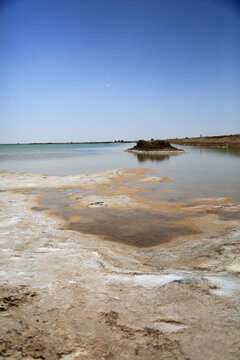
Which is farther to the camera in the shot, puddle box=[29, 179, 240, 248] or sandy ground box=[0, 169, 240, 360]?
puddle box=[29, 179, 240, 248]

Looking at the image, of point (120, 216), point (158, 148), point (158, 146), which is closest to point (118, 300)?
point (120, 216)

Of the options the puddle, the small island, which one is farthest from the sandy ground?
the small island

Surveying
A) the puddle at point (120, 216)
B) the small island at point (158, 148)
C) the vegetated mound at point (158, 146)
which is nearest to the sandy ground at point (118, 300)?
the puddle at point (120, 216)

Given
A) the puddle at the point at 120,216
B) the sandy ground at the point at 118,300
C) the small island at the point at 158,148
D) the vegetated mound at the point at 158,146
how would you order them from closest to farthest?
1. the sandy ground at the point at 118,300
2. the puddle at the point at 120,216
3. the small island at the point at 158,148
4. the vegetated mound at the point at 158,146

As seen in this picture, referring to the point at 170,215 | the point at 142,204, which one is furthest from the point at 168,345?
the point at 142,204

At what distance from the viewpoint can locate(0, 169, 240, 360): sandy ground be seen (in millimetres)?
1581

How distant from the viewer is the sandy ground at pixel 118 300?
1.58 m

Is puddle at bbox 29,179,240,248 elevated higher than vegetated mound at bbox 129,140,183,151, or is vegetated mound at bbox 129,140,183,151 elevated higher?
vegetated mound at bbox 129,140,183,151

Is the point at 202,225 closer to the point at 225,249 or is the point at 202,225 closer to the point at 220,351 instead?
the point at 225,249

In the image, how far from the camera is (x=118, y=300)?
6.88 ft

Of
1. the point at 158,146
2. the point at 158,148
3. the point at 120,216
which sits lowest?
the point at 120,216

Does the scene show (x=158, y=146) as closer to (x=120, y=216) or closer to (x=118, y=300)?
(x=120, y=216)

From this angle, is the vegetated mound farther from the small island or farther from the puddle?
the puddle

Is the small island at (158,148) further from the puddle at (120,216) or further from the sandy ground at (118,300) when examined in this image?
the sandy ground at (118,300)
